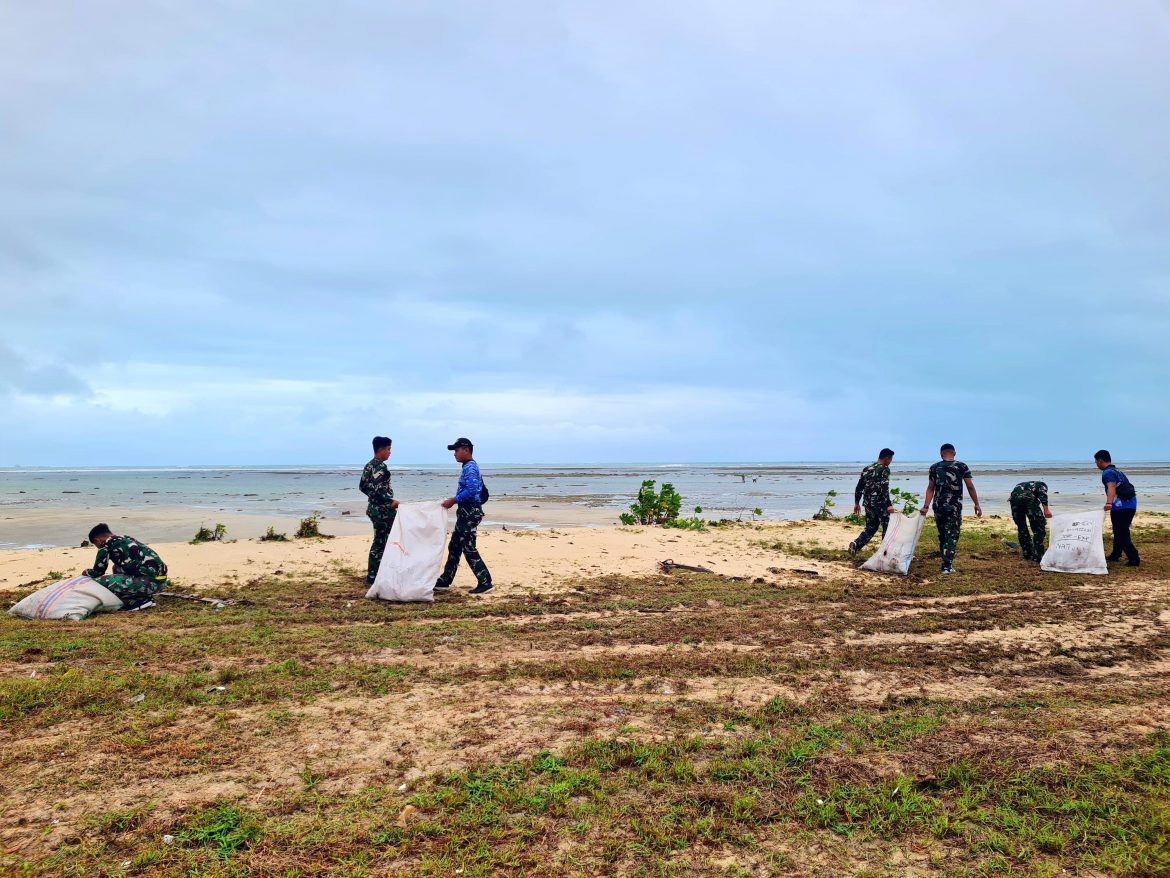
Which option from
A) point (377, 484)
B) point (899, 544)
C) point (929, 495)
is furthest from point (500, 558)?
point (929, 495)

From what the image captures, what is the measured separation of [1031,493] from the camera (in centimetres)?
1156

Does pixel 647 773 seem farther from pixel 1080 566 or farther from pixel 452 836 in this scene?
pixel 1080 566

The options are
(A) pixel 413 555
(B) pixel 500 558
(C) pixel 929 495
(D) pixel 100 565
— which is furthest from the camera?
(B) pixel 500 558

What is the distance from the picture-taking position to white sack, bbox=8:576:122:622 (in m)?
7.74

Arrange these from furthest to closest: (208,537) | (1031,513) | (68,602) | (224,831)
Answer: (208,537) < (1031,513) < (68,602) < (224,831)

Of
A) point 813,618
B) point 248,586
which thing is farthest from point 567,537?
point 813,618

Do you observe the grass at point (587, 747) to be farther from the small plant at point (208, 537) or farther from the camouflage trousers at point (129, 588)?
the small plant at point (208, 537)

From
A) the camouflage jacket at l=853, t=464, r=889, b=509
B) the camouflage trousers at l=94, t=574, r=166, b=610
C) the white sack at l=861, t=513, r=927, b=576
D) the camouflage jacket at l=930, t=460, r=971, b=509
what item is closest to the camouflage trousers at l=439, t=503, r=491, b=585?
the camouflage trousers at l=94, t=574, r=166, b=610

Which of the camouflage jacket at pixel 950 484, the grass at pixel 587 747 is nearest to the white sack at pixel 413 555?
the grass at pixel 587 747

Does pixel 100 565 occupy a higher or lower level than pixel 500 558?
higher

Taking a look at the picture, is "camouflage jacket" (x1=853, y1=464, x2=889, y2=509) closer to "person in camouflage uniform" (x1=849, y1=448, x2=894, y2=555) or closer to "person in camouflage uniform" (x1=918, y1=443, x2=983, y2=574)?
"person in camouflage uniform" (x1=849, y1=448, x2=894, y2=555)

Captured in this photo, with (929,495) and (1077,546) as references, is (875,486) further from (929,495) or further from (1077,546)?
(1077,546)

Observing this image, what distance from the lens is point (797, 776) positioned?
3.70m

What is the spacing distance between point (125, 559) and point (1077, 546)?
45.5 feet
